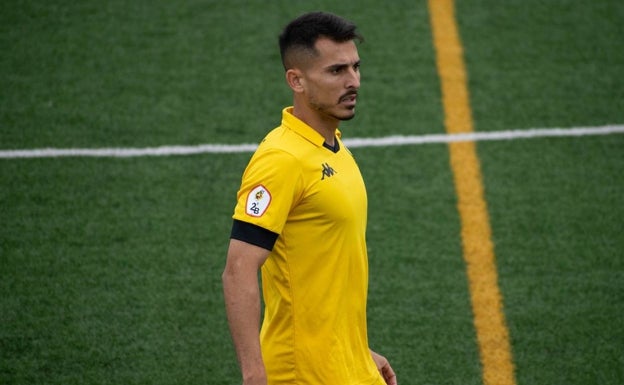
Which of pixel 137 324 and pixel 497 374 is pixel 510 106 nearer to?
pixel 497 374

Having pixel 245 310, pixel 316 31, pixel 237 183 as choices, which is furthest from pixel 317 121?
pixel 237 183

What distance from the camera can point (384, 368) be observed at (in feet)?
11.0

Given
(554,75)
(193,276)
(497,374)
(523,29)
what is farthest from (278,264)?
(523,29)

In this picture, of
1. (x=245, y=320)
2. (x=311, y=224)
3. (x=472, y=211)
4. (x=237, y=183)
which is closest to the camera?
(x=245, y=320)

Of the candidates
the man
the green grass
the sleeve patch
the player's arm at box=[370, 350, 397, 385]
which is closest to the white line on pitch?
the green grass

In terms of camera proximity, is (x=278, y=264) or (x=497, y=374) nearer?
(x=278, y=264)

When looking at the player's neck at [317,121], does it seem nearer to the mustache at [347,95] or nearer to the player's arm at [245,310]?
the mustache at [347,95]

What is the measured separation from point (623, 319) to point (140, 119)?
345cm

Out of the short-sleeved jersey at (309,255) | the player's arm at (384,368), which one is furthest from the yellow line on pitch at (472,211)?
the short-sleeved jersey at (309,255)

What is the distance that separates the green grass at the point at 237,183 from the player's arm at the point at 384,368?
1.22m

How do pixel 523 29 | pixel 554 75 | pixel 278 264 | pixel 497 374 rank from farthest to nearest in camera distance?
1. pixel 523 29
2. pixel 554 75
3. pixel 497 374
4. pixel 278 264

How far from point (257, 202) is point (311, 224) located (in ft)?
0.75

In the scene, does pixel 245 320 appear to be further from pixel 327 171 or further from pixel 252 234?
pixel 327 171

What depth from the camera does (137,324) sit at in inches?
196
